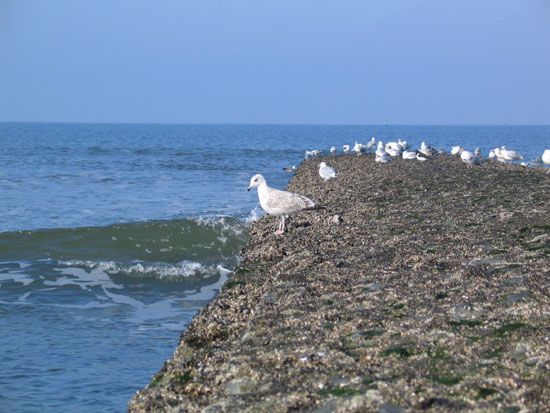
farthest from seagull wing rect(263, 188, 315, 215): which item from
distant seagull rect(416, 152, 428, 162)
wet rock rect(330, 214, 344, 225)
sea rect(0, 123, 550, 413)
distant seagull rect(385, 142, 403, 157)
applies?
distant seagull rect(385, 142, 403, 157)

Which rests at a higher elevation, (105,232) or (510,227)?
(510,227)

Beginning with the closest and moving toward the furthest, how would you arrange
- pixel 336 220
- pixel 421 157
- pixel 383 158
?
1. pixel 336 220
2. pixel 383 158
3. pixel 421 157

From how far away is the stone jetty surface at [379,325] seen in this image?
18.0ft

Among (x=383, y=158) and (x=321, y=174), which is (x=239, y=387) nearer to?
(x=321, y=174)

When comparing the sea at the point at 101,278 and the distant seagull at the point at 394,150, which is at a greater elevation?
the distant seagull at the point at 394,150

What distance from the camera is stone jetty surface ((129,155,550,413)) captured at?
18.0 feet

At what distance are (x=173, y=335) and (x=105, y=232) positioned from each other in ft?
35.0

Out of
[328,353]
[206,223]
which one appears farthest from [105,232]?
[328,353]

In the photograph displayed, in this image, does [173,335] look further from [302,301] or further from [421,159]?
[421,159]

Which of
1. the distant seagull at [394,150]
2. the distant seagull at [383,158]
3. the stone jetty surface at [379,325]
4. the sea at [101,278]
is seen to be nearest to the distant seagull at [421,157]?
the distant seagull at [383,158]

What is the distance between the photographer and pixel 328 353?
21.3 ft

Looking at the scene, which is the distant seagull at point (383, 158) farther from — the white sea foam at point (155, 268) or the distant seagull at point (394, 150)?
the white sea foam at point (155, 268)

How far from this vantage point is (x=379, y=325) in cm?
726

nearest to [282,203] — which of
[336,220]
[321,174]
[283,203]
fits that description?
[283,203]
